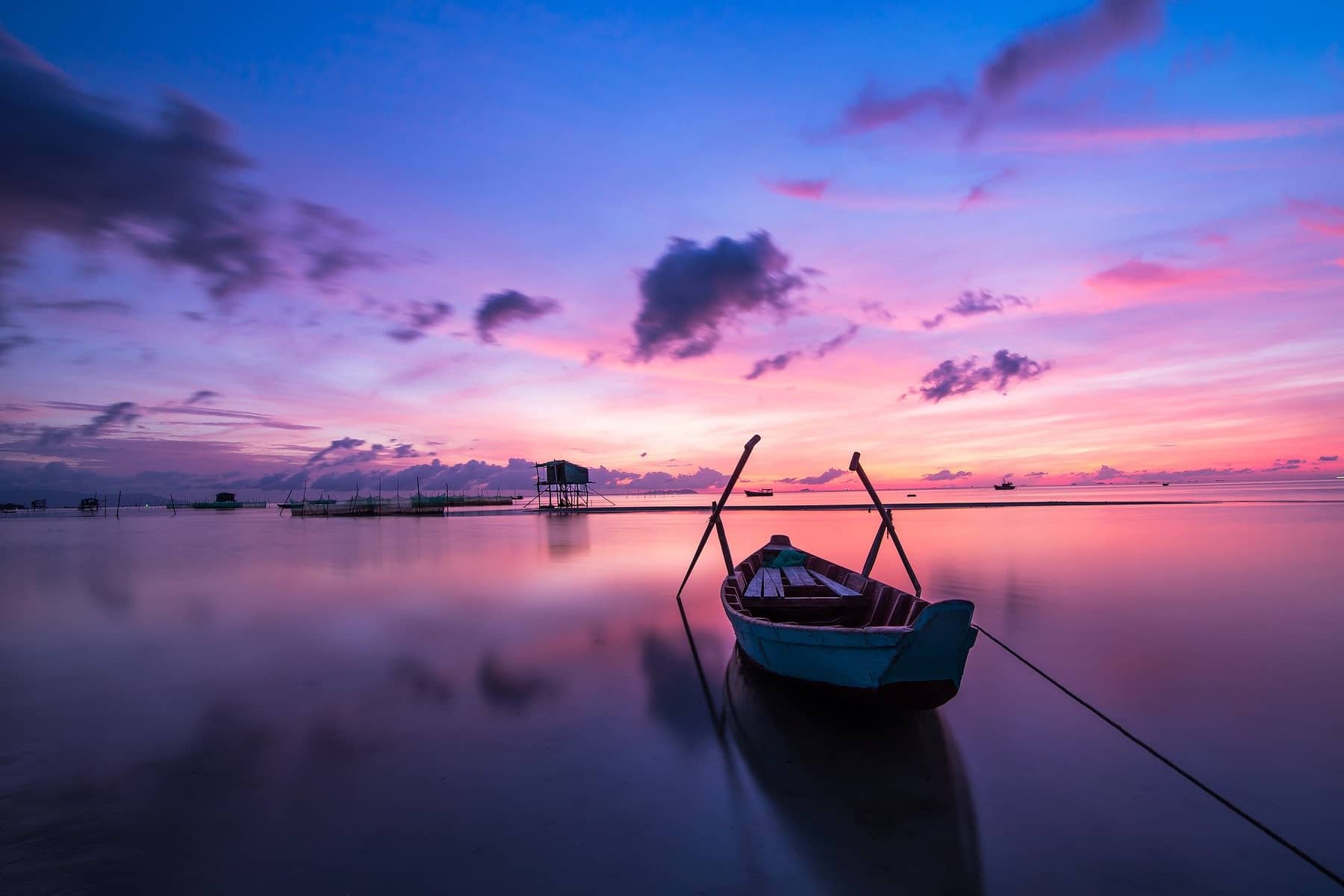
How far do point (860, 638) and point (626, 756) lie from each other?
3.18 meters

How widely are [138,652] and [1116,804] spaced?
17260 millimetres

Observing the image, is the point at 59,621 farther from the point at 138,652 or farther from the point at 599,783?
the point at 599,783

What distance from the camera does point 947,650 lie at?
6676 mm

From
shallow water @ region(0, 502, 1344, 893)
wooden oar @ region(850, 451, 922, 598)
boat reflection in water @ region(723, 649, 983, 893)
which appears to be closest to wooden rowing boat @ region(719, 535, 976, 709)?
boat reflection in water @ region(723, 649, 983, 893)

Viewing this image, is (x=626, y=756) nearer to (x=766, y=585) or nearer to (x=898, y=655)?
(x=898, y=655)

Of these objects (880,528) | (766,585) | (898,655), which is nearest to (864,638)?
(898,655)

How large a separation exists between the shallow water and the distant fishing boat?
0.75 m

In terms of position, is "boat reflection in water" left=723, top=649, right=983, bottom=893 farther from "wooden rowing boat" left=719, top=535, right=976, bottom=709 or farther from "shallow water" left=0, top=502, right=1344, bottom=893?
"wooden rowing boat" left=719, top=535, right=976, bottom=709

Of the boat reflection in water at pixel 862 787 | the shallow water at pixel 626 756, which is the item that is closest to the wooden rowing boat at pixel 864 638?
the boat reflection in water at pixel 862 787

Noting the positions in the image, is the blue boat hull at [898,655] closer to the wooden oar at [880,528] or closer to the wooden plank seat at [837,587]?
the wooden plank seat at [837,587]

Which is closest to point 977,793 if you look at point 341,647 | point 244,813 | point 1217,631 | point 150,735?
point 244,813

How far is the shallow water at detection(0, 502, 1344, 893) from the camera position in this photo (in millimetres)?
5039

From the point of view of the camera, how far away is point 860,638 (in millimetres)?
6957

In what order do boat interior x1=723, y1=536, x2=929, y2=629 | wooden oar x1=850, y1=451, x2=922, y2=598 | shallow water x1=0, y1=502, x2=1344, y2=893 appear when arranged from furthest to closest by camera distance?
wooden oar x1=850, y1=451, x2=922, y2=598
boat interior x1=723, y1=536, x2=929, y2=629
shallow water x1=0, y1=502, x2=1344, y2=893
